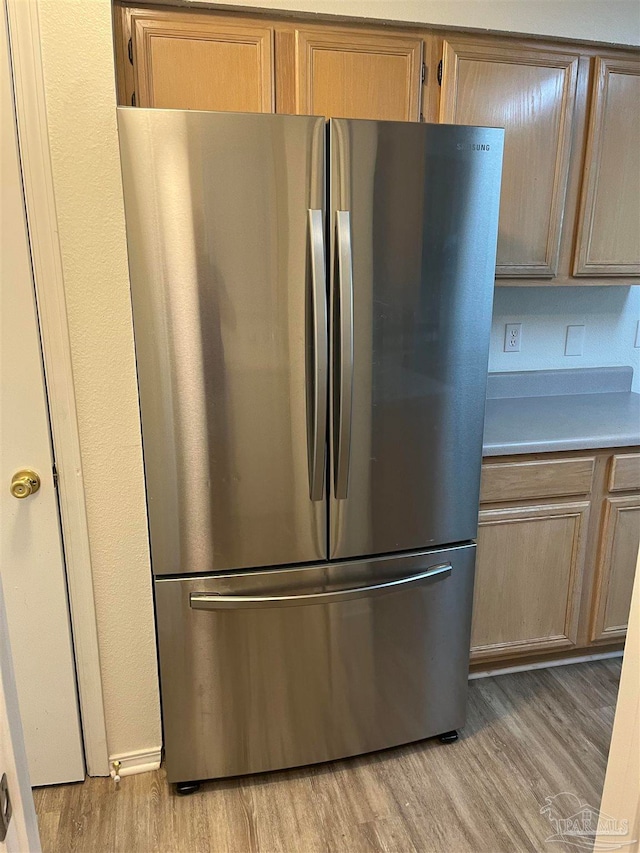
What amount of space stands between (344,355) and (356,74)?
933mm

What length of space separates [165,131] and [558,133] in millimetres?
1385

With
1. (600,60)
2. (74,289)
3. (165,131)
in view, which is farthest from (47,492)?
(600,60)

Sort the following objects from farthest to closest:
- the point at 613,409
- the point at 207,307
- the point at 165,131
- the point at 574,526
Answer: the point at 613,409 < the point at 574,526 < the point at 207,307 < the point at 165,131

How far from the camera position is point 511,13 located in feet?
6.35

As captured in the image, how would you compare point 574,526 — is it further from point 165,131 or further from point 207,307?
point 165,131

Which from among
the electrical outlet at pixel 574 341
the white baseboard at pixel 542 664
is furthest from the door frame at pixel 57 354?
the electrical outlet at pixel 574 341

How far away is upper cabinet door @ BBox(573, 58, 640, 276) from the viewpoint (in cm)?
210

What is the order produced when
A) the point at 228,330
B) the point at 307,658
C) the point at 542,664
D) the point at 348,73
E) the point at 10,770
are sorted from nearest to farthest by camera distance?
the point at 10,770, the point at 228,330, the point at 307,658, the point at 348,73, the point at 542,664

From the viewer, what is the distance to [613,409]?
239 centimetres

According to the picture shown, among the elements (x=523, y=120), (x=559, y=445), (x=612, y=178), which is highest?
(x=523, y=120)

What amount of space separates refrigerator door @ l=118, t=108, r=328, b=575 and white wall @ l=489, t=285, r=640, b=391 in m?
1.23

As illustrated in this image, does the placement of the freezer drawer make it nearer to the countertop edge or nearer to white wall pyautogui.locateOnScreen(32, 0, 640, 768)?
white wall pyautogui.locateOnScreen(32, 0, 640, 768)

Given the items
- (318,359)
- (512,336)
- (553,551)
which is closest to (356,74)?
(318,359)

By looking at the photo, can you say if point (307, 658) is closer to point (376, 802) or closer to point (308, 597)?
point (308, 597)
